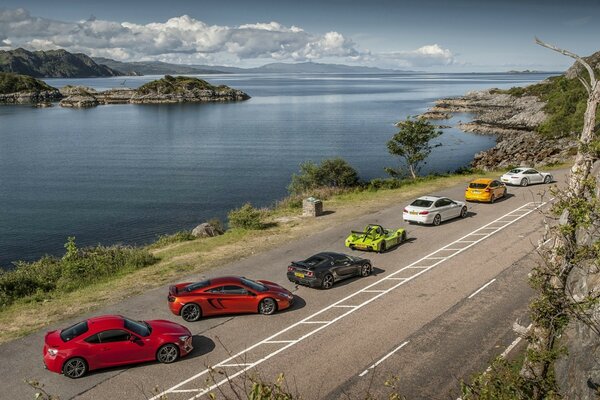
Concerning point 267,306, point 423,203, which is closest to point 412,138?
→ point 423,203

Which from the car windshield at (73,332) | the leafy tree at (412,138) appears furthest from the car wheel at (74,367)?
the leafy tree at (412,138)

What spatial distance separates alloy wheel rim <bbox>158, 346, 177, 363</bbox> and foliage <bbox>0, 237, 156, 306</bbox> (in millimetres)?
8864

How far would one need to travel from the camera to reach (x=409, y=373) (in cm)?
1484

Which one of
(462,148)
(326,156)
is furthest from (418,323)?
(462,148)

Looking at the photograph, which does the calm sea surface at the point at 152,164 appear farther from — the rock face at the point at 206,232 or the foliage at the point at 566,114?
the foliage at the point at 566,114

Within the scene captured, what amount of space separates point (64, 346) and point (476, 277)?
16.8 m

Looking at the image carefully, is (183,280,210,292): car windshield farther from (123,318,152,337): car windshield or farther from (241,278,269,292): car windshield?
(123,318,152,337): car windshield

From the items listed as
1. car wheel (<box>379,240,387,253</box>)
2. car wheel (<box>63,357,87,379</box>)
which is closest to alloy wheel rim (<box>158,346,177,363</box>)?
car wheel (<box>63,357,87,379</box>)

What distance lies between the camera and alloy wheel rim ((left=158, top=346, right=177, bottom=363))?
49.7 feet

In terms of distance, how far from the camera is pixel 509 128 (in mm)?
109688

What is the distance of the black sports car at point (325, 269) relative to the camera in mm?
20906

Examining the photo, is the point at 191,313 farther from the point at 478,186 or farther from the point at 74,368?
the point at 478,186

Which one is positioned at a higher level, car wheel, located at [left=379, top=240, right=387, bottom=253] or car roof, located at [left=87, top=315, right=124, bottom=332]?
car roof, located at [left=87, top=315, right=124, bottom=332]

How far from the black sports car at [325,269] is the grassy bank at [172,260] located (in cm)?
164
